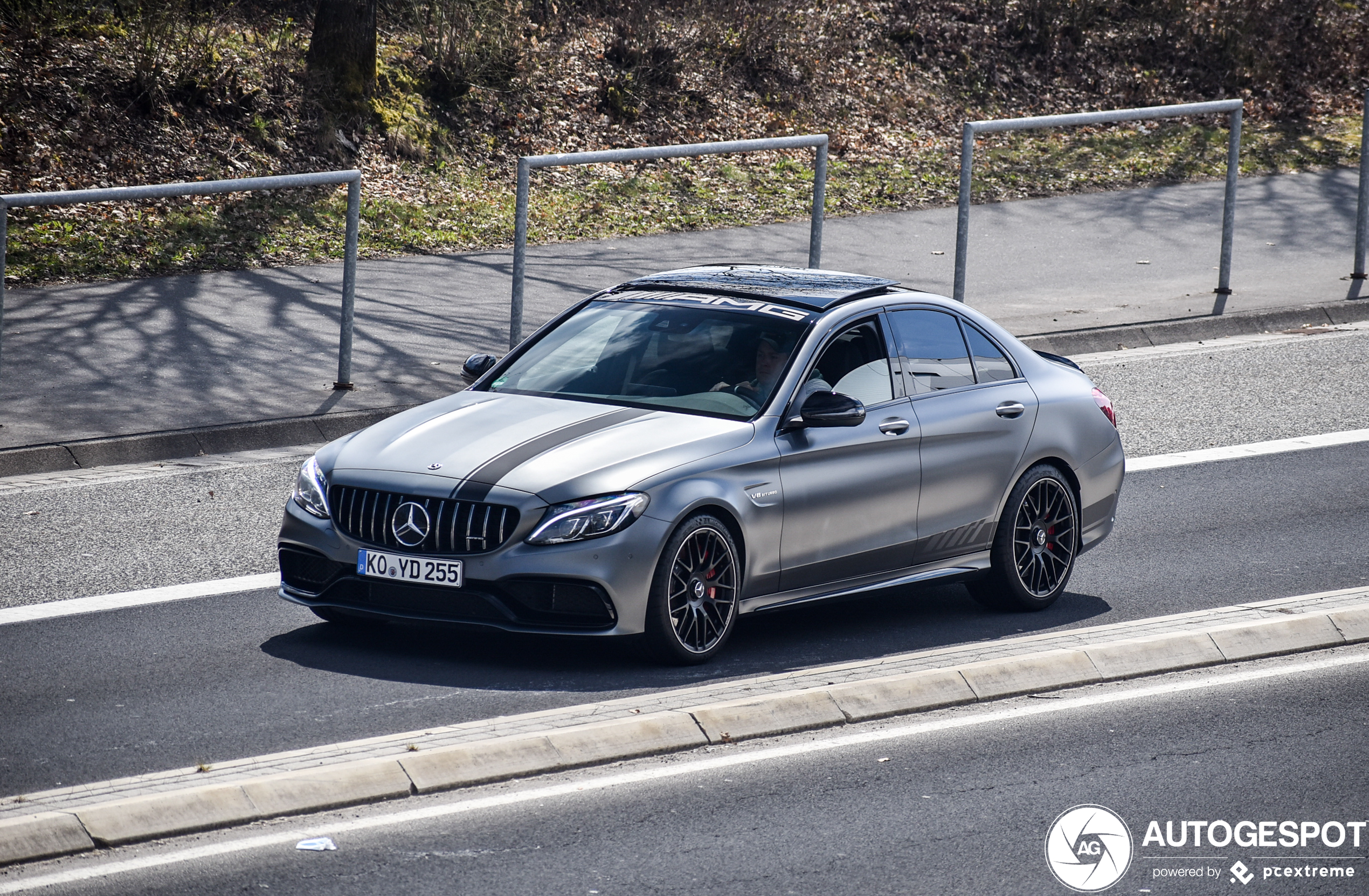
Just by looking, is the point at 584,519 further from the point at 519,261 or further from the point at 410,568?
the point at 519,261

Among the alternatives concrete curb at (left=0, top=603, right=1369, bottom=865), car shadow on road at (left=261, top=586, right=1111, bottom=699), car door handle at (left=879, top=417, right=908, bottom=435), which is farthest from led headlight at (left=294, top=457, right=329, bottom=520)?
car door handle at (left=879, top=417, right=908, bottom=435)

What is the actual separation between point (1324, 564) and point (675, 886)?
553 centimetres

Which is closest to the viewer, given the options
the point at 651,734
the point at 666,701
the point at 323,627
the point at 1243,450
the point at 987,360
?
the point at 651,734

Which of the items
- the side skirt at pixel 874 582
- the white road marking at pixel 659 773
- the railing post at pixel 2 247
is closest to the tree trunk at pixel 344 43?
the railing post at pixel 2 247

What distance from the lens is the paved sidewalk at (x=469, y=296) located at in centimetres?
1328

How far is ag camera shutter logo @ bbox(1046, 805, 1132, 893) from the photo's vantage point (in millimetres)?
5684

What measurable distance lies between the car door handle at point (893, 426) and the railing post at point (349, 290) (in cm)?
624

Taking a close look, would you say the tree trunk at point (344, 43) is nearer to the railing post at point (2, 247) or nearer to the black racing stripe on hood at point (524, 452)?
the railing post at point (2, 247)

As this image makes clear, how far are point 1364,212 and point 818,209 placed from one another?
6.40m

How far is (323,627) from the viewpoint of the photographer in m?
8.46

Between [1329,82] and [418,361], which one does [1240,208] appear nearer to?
[1329,82]

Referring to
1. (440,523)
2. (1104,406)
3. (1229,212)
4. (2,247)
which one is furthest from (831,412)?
(1229,212)

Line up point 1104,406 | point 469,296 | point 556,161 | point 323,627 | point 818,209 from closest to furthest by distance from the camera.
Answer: point 323,627 → point 1104,406 → point 556,161 → point 818,209 → point 469,296

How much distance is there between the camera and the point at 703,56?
25781mm
